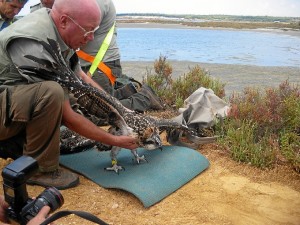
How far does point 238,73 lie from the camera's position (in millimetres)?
11477

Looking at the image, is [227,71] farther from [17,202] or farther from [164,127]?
[17,202]

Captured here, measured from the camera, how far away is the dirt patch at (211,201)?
381 cm

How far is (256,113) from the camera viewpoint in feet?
18.3

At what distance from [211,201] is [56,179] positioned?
4.92 ft

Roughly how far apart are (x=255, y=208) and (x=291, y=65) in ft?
35.2

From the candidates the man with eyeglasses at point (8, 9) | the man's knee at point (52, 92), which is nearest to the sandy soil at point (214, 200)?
the man's knee at point (52, 92)

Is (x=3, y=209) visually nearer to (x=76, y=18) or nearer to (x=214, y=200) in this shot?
(x=76, y=18)

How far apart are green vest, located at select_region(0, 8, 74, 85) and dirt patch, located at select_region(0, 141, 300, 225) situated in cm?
111

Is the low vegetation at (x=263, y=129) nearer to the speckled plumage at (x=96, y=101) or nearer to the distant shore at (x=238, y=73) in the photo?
the speckled plumage at (x=96, y=101)

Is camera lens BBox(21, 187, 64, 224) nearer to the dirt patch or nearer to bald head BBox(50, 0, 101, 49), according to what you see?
the dirt patch

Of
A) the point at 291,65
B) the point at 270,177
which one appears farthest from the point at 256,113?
the point at 291,65

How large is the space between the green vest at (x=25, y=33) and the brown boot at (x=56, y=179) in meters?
0.94

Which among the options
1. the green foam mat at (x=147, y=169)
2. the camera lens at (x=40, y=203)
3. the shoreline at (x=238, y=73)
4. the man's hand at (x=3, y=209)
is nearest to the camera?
the camera lens at (x=40, y=203)

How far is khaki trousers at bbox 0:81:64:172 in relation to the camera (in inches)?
151
